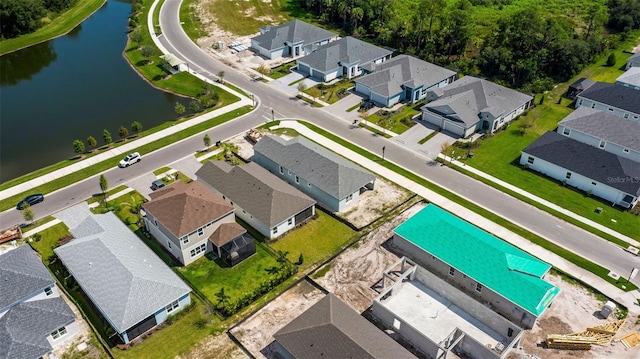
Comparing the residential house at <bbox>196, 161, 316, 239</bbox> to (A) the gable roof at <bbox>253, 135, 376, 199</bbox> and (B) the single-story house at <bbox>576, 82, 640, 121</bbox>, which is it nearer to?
(A) the gable roof at <bbox>253, 135, 376, 199</bbox>

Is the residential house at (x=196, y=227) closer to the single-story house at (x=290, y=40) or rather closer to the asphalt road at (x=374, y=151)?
the asphalt road at (x=374, y=151)

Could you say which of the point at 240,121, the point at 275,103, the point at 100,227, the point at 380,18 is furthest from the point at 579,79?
the point at 100,227

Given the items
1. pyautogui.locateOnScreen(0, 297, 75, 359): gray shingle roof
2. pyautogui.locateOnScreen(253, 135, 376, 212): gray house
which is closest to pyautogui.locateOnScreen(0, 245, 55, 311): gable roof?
pyautogui.locateOnScreen(0, 297, 75, 359): gray shingle roof

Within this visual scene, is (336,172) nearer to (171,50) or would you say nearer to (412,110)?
(412,110)

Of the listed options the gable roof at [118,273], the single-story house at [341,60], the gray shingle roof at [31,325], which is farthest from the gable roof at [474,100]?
the gray shingle roof at [31,325]

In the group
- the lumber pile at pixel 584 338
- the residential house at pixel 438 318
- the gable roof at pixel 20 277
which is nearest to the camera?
the residential house at pixel 438 318

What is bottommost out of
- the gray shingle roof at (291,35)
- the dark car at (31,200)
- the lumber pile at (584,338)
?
the lumber pile at (584,338)

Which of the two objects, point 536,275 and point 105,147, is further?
point 105,147
